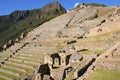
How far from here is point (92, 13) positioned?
5750 cm

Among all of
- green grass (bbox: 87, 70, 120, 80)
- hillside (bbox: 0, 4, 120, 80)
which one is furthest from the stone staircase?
green grass (bbox: 87, 70, 120, 80)

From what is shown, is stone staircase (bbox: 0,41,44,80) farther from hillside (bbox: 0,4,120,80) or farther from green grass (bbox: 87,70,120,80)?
green grass (bbox: 87,70,120,80)

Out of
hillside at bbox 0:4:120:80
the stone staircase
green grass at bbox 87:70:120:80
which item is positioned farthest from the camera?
the stone staircase

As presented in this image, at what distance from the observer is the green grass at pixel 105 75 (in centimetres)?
1676

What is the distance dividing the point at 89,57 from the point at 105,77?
6.72m

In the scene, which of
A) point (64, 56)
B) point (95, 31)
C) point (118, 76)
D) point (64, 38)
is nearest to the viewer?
point (118, 76)

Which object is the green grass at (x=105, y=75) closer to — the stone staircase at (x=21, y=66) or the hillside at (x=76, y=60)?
the hillside at (x=76, y=60)

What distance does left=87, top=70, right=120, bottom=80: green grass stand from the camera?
55.0 ft

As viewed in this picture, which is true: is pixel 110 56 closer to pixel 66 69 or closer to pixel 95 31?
pixel 66 69

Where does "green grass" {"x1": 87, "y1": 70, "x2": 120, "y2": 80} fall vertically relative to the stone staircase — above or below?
below

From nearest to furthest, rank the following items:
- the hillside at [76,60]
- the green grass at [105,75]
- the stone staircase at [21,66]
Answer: the green grass at [105,75], the hillside at [76,60], the stone staircase at [21,66]

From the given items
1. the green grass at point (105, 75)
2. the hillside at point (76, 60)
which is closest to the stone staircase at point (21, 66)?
the hillside at point (76, 60)

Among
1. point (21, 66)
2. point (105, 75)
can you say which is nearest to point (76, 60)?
point (105, 75)

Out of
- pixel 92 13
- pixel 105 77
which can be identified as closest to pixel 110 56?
pixel 105 77
